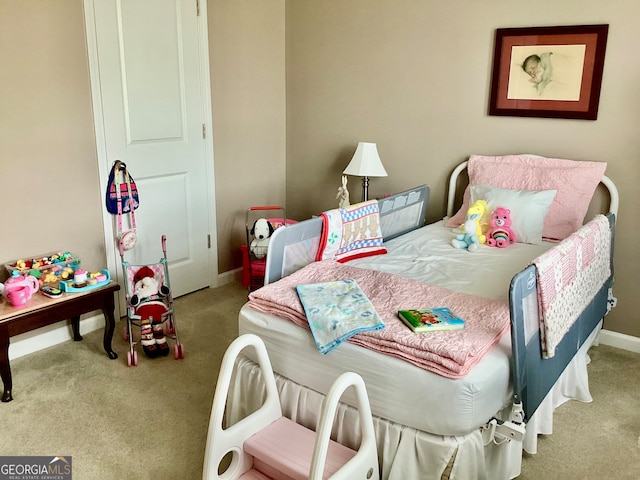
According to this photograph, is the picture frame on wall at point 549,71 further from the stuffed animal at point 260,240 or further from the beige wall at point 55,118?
the beige wall at point 55,118

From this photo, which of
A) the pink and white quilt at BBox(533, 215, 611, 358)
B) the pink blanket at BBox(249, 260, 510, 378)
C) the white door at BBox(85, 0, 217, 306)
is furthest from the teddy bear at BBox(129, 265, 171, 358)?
the pink and white quilt at BBox(533, 215, 611, 358)

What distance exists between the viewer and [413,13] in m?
3.42

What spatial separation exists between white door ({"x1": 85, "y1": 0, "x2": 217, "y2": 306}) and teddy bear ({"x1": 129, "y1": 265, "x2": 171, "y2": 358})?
438 mm

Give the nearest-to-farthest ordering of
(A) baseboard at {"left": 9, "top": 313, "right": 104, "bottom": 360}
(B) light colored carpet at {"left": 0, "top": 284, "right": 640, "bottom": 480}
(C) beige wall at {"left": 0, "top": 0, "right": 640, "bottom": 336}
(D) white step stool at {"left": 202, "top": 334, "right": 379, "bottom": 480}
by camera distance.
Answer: (D) white step stool at {"left": 202, "top": 334, "right": 379, "bottom": 480} < (B) light colored carpet at {"left": 0, "top": 284, "right": 640, "bottom": 480} < (C) beige wall at {"left": 0, "top": 0, "right": 640, "bottom": 336} < (A) baseboard at {"left": 9, "top": 313, "right": 104, "bottom": 360}

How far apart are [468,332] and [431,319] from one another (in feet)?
0.42

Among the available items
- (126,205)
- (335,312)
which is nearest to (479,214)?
(335,312)

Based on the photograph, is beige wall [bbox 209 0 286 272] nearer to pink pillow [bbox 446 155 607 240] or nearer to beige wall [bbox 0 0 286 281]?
beige wall [bbox 0 0 286 281]

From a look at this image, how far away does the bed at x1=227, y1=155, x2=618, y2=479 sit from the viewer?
1688mm

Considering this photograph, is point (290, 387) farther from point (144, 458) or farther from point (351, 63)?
point (351, 63)

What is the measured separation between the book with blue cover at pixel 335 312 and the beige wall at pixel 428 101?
162 centimetres

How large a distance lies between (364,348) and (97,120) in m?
2.08

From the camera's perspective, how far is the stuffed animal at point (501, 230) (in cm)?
285

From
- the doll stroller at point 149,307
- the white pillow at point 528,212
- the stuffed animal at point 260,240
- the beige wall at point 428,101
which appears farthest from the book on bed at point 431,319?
the stuffed animal at point 260,240

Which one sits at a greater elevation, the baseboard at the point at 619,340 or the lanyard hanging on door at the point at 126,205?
the lanyard hanging on door at the point at 126,205
